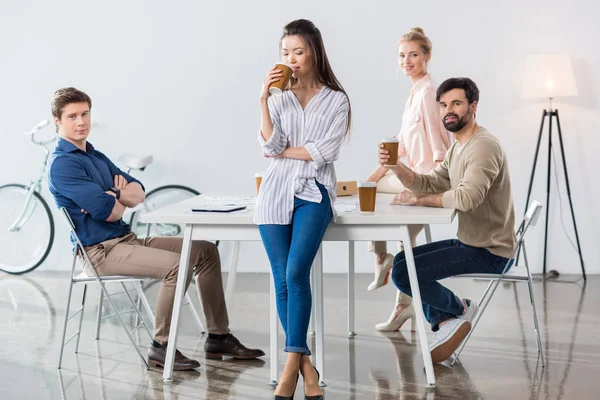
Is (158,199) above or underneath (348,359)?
above

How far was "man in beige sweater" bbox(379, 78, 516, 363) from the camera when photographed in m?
3.56

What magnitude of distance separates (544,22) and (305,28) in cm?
326

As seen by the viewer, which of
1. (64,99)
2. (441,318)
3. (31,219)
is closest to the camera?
(64,99)

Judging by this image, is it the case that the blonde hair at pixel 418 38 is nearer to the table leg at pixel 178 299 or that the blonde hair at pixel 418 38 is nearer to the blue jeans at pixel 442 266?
the blue jeans at pixel 442 266

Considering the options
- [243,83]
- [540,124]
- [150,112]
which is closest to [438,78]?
[540,124]

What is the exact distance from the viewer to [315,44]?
3.30 metres

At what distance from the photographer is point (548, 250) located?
6.07 metres

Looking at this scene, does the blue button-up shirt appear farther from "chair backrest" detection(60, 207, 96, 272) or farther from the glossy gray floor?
the glossy gray floor

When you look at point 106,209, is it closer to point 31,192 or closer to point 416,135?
point 416,135

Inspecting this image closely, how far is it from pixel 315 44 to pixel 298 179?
55 cm

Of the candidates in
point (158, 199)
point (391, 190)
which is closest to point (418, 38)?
point (391, 190)

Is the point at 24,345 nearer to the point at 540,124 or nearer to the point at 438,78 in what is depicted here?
the point at 438,78

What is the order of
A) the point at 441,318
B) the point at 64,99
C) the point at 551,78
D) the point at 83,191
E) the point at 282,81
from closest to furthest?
the point at 282,81 < the point at 83,191 < the point at 64,99 < the point at 441,318 < the point at 551,78

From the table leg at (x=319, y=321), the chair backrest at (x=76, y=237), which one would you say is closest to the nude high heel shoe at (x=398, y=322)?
the table leg at (x=319, y=321)
